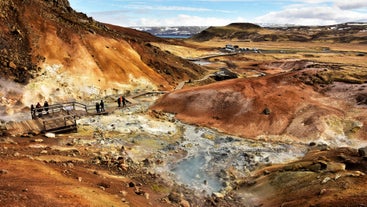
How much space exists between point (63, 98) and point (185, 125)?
51.5 feet

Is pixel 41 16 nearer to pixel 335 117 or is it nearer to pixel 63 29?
pixel 63 29

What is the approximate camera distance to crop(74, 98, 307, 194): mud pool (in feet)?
91.3

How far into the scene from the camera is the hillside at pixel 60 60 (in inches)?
1789

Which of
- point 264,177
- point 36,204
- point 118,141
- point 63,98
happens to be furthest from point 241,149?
point 63,98

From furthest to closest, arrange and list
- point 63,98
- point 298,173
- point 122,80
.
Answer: point 122,80 < point 63,98 < point 298,173

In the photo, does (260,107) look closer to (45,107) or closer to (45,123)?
(45,123)

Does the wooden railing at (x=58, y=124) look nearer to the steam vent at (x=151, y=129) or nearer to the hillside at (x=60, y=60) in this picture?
the steam vent at (x=151, y=129)

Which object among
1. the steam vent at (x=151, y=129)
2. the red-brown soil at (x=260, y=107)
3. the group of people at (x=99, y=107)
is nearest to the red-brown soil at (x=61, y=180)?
the steam vent at (x=151, y=129)

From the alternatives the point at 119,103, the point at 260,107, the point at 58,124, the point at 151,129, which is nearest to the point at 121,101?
the point at 119,103

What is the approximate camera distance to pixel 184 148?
3319cm

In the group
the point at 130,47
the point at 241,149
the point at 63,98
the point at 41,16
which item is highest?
the point at 41,16

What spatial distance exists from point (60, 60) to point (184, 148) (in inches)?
984

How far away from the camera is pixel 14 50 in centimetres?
4803

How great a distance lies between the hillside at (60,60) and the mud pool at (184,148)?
9.70 meters
